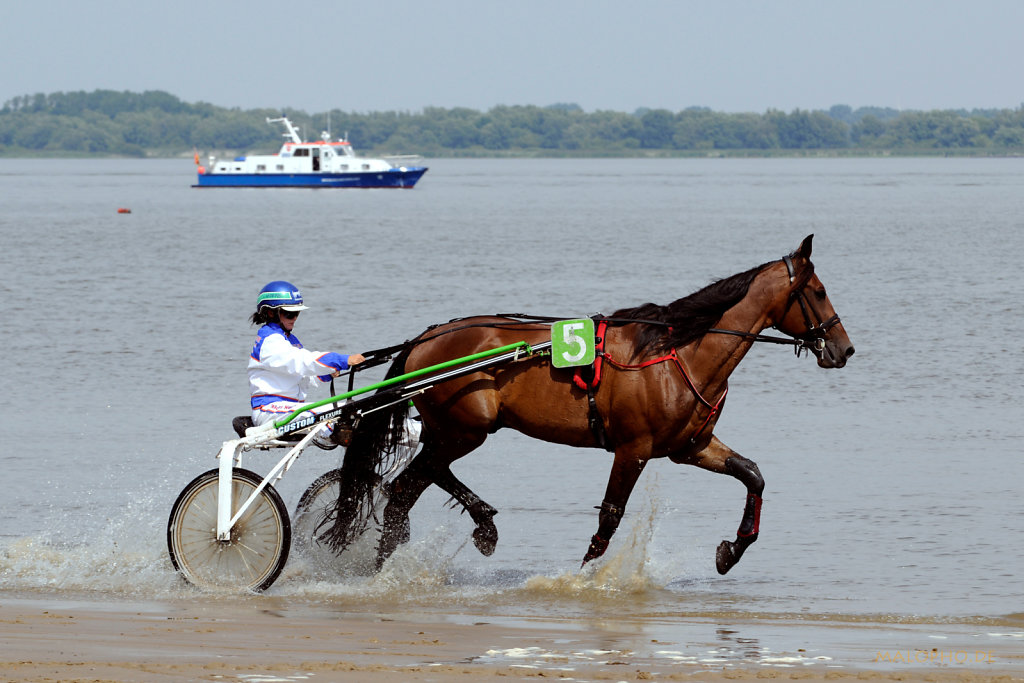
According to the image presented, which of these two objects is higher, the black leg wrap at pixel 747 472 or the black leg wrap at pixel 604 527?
the black leg wrap at pixel 747 472

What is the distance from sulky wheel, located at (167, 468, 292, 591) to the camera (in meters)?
8.29

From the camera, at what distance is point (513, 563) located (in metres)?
9.45

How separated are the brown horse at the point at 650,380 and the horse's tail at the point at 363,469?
23cm

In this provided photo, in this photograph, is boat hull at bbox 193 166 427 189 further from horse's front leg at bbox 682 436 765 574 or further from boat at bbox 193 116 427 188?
horse's front leg at bbox 682 436 765 574

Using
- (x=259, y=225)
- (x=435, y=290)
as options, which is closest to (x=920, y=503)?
(x=435, y=290)

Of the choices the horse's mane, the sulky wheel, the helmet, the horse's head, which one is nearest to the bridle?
the horse's head

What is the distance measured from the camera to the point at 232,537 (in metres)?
8.29

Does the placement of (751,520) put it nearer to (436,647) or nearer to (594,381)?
(594,381)

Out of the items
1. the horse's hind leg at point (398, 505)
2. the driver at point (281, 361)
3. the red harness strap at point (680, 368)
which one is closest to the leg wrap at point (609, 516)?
the red harness strap at point (680, 368)

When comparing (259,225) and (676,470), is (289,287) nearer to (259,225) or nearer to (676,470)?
(676,470)

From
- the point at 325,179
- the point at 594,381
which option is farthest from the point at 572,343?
the point at 325,179

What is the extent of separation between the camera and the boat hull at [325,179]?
8794 centimetres

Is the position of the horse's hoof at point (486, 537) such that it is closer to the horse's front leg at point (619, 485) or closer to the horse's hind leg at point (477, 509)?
the horse's hind leg at point (477, 509)

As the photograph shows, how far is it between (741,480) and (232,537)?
2904 millimetres
